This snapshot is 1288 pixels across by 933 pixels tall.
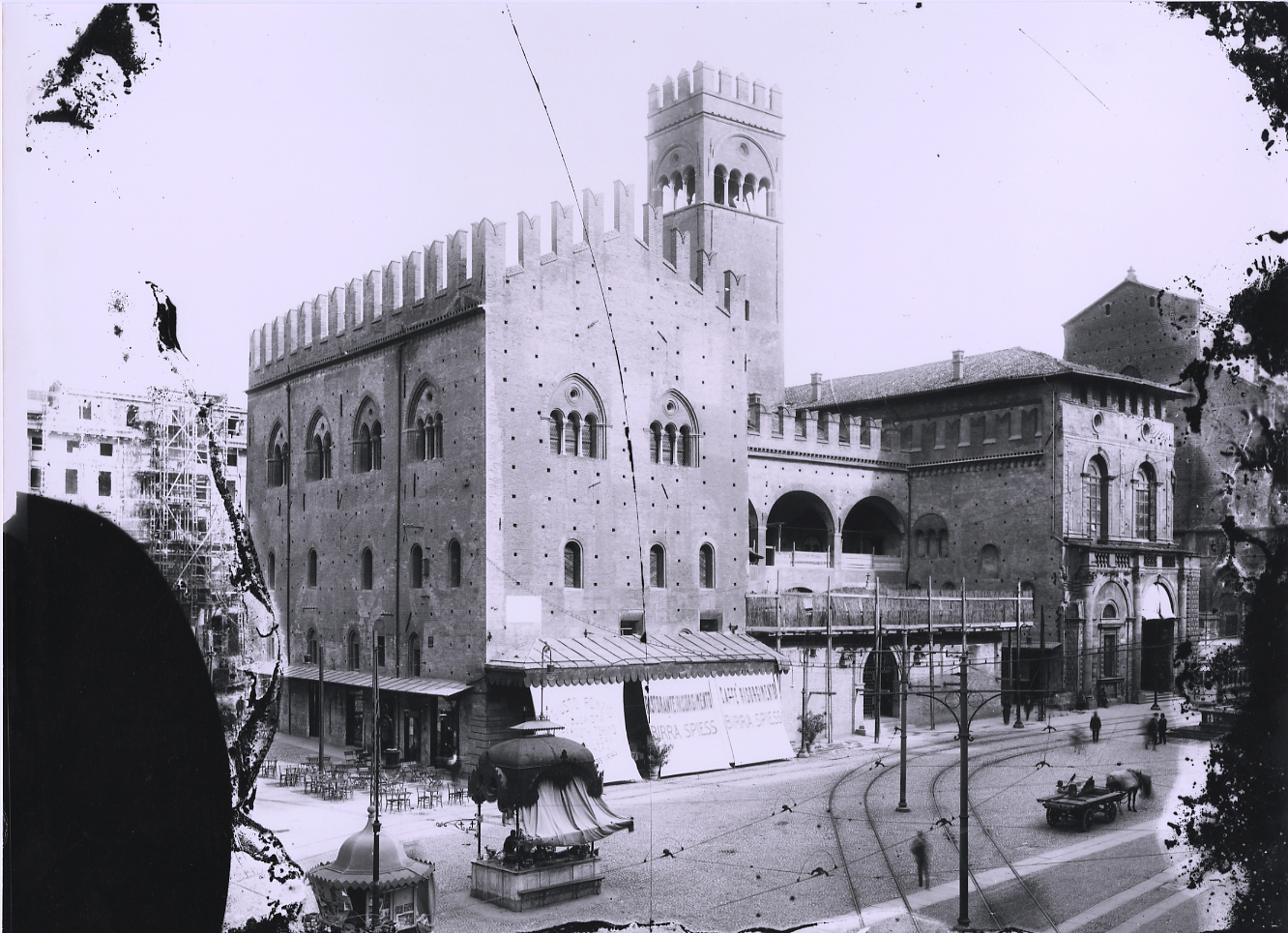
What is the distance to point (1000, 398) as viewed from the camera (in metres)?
29.6

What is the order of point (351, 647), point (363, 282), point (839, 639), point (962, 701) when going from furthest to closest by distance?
point (839, 639) < point (351, 647) < point (363, 282) < point (962, 701)

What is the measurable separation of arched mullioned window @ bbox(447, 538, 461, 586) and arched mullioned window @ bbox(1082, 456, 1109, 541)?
13.6 meters

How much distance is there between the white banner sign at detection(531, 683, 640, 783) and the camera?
1741 centimetres

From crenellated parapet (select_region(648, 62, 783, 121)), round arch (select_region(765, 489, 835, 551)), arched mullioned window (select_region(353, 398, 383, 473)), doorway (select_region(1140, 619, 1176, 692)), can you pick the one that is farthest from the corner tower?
doorway (select_region(1140, 619, 1176, 692))

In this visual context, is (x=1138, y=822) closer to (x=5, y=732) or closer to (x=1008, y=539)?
(x=5, y=732)

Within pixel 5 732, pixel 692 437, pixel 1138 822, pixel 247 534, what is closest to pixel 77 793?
pixel 5 732

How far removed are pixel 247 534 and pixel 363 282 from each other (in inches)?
378

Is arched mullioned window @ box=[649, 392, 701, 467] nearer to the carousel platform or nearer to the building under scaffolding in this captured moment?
the carousel platform

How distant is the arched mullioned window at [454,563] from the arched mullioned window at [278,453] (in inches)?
158

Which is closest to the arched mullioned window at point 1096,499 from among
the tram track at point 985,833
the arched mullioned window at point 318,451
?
the tram track at point 985,833

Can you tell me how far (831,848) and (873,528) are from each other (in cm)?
2069

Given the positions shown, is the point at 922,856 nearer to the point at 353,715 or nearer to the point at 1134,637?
the point at 1134,637

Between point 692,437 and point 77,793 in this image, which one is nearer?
point 77,793

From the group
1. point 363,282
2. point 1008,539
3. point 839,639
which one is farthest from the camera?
point 1008,539
